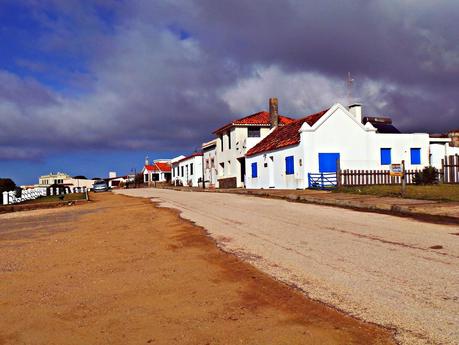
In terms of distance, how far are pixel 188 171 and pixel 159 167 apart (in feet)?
69.5

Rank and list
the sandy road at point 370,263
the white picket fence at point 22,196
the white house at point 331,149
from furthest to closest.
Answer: the white picket fence at point 22,196 < the white house at point 331,149 < the sandy road at point 370,263

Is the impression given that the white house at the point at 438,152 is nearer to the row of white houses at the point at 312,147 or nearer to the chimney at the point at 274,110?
the row of white houses at the point at 312,147

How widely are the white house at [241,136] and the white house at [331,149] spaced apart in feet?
15.7

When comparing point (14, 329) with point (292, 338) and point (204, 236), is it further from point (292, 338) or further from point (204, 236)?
point (204, 236)

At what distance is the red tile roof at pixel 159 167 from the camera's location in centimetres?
7725

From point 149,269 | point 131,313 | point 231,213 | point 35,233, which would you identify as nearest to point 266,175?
point 231,213

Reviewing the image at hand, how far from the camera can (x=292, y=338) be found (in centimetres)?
401

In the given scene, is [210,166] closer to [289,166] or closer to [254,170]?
[254,170]

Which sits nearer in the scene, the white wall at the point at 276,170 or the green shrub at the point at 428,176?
the green shrub at the point at 428,176

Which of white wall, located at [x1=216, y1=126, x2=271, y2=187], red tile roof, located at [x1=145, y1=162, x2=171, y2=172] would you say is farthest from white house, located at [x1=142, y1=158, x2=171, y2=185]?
white wall, located at [x1=216, y1=126, x2=271, y2=187]

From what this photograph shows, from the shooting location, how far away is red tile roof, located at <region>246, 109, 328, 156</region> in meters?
29.6

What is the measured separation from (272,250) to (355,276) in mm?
2258

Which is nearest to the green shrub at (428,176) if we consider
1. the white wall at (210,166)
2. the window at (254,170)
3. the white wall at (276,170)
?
the white wall at (276,170)

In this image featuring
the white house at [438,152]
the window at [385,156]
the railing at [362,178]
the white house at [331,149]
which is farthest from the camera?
the white house at [438,152]
